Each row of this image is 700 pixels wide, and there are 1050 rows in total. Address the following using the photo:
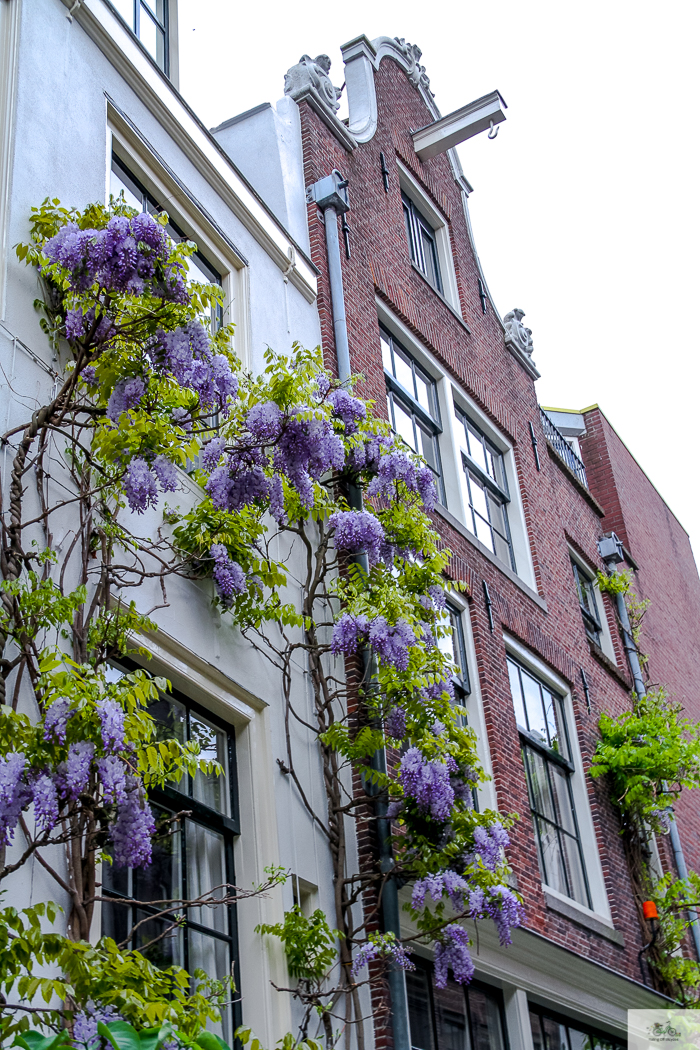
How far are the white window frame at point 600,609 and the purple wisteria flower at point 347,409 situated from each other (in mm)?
8787

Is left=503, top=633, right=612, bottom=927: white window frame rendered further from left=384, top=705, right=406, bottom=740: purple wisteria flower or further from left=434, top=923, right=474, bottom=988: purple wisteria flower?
left=384, top=705, right=406, bottom=740: purple wisteria flower

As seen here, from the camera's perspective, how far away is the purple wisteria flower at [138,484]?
22.2 feet

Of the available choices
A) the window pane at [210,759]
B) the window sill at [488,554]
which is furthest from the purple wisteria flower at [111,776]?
the window sill at [488,554]

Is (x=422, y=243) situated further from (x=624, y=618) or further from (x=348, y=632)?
(x=348, y=632)

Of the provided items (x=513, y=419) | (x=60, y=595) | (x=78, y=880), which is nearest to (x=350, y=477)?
(x=60, y=595)

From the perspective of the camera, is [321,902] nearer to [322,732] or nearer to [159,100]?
[322,732]

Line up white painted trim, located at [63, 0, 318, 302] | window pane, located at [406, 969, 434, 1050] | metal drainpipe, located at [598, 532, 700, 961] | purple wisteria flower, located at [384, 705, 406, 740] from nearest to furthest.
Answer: purple wisteria flower, located at [384, 705, 406, 740], white painted trim, located at [63, 0, 318, 302], window pane, located at [406, 969, 434, 1050], metal drainpipe, located at [598, 532, 700, 961]

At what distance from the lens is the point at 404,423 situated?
526 inches

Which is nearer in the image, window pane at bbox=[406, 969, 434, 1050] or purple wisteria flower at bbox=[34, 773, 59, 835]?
purple wisteria flower at bbox=[34, 773, 59, 835]

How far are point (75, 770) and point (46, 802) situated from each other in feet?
0.58

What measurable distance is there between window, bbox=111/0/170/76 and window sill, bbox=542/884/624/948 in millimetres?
8426

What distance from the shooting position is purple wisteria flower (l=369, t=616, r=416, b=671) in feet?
28.8

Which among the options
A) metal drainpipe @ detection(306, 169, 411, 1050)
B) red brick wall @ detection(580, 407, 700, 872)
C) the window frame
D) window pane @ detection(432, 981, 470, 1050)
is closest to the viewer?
the window frame

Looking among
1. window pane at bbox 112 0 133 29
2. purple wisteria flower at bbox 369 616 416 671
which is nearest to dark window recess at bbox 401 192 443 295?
window pane at bbox 112 0 133 29
